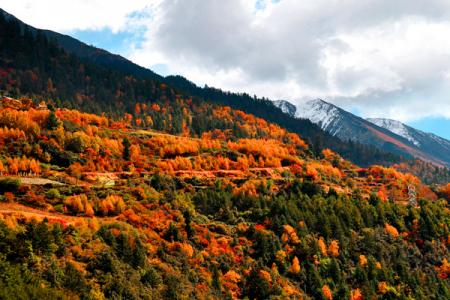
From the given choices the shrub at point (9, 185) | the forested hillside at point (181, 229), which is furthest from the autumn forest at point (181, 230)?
the forested hillside at point (181, 229)

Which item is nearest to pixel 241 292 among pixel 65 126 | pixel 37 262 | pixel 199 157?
pixel 37 262

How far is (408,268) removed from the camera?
111938mm

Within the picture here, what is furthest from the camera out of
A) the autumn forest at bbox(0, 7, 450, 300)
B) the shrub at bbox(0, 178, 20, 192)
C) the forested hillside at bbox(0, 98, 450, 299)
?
the shrub at bbox(0, 178, 20, 192)

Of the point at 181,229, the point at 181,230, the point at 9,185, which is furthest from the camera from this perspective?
the point at 181,229

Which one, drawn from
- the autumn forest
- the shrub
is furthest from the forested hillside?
the autumn forest

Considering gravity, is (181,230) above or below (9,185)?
below

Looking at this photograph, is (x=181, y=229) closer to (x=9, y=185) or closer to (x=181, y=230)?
(x=181, y=230)

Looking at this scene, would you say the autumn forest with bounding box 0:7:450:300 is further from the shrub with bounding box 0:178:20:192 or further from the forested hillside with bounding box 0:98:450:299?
the forested hillside with bounding box 0:98:450:299

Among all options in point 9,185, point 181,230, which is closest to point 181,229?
point 181,230

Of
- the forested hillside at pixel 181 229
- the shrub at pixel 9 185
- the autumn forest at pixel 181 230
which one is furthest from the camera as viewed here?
the shrub at pixel 9 185

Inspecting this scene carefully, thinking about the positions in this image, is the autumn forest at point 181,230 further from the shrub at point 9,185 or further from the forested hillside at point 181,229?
the forested hillside at point 181,229

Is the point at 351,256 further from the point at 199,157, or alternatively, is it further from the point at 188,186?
the point at 199,157

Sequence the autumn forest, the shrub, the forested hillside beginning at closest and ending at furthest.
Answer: the autumn forest, the forested hillside, the shrub

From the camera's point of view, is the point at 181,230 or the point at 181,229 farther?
the point at 181,229
